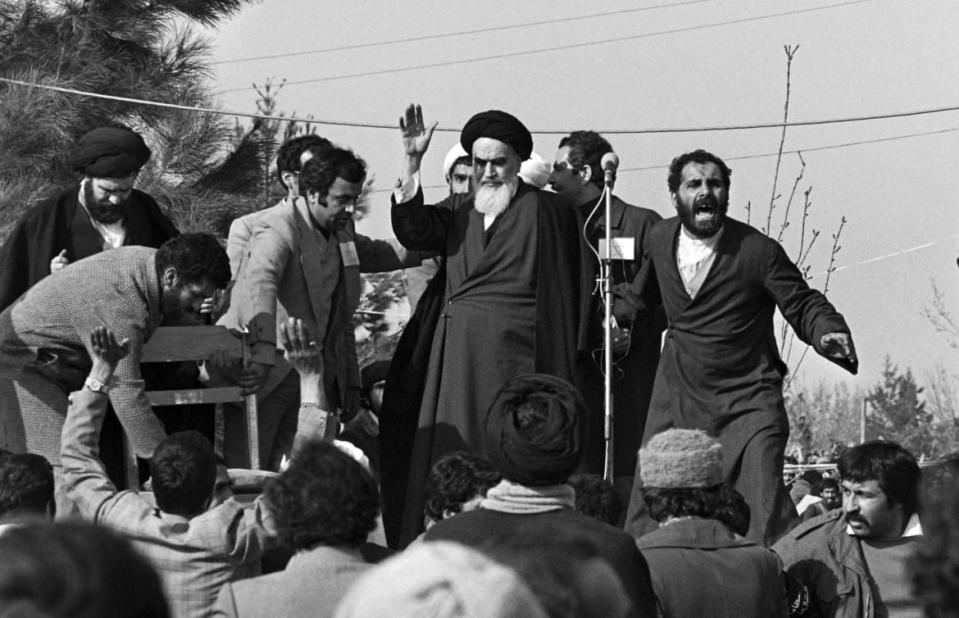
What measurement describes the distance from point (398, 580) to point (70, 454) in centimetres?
359

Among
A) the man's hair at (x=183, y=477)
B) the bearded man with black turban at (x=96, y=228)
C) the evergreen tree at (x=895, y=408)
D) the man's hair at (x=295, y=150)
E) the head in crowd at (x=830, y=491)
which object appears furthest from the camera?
the evergreen tree at (x=895, y=408)

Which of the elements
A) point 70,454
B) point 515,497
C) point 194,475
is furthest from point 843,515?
point 70,454

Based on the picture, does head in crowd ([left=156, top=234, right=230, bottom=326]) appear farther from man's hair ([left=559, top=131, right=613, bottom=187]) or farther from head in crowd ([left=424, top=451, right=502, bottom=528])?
man's hair ([left=559, top=131, right=613, bottom=187])

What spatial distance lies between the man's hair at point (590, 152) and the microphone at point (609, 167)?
0.58 metres

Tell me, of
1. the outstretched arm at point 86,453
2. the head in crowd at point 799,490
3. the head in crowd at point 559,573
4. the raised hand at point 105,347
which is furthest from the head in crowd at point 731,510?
the head in crowd at point 799,490

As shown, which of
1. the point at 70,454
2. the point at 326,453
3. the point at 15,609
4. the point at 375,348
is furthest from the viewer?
the point at 375,348

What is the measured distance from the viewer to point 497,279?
8.59 metres

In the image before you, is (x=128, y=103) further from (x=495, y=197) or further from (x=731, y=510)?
(x=731, y=510)

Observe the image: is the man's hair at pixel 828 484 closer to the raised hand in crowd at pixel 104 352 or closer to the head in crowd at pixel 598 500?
the head in crowd at pixel 598 500

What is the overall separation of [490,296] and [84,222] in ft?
6.11

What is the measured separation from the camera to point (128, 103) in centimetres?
1809

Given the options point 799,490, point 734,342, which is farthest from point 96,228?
point 799,490

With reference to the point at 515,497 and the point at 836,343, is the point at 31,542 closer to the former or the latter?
the point at 515,497

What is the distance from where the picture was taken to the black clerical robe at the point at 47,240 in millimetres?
7820
